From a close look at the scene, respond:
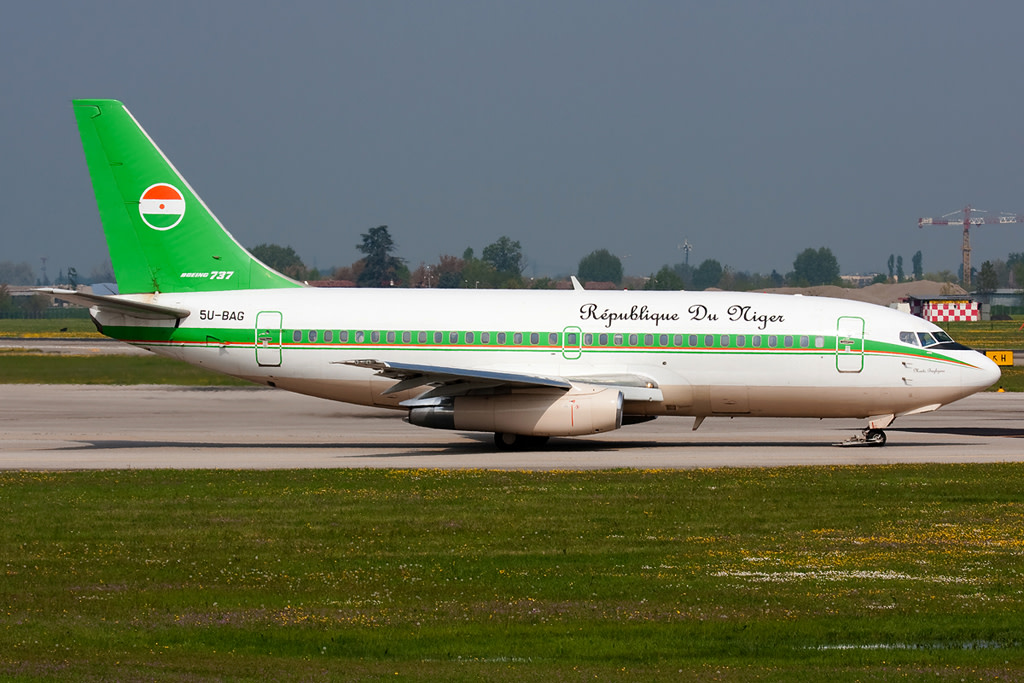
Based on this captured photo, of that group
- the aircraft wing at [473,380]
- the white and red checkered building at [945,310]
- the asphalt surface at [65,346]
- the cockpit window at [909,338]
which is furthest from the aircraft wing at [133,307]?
the white and red checkered building at [945,310]

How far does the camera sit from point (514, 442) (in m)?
29.8

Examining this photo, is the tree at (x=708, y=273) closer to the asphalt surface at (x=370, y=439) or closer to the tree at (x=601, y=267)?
the tree at (x=601, y=267)

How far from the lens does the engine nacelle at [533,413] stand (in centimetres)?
2788

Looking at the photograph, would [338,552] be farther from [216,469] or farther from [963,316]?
[963,316]

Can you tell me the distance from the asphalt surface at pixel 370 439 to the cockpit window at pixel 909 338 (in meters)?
2.62

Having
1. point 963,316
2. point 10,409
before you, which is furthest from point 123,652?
point 963,316

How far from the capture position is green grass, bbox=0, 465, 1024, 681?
10844mm

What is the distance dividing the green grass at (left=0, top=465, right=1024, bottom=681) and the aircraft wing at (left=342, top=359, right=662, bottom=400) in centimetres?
523

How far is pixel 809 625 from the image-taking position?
12.0 m

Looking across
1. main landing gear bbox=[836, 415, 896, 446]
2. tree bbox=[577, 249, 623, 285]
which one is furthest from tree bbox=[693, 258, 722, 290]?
main landing gear bbox=[836, 415, 896, 446]

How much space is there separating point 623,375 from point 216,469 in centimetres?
1022

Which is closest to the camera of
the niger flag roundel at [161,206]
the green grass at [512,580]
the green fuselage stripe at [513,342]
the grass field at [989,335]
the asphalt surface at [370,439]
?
the green grass at [512,580]

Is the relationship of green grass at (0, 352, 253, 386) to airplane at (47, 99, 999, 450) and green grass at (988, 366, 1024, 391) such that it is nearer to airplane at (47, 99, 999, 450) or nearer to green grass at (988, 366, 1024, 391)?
airplane at (47, 99, 999, 450)

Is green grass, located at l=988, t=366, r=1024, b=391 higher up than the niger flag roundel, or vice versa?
the niger flag roundel
